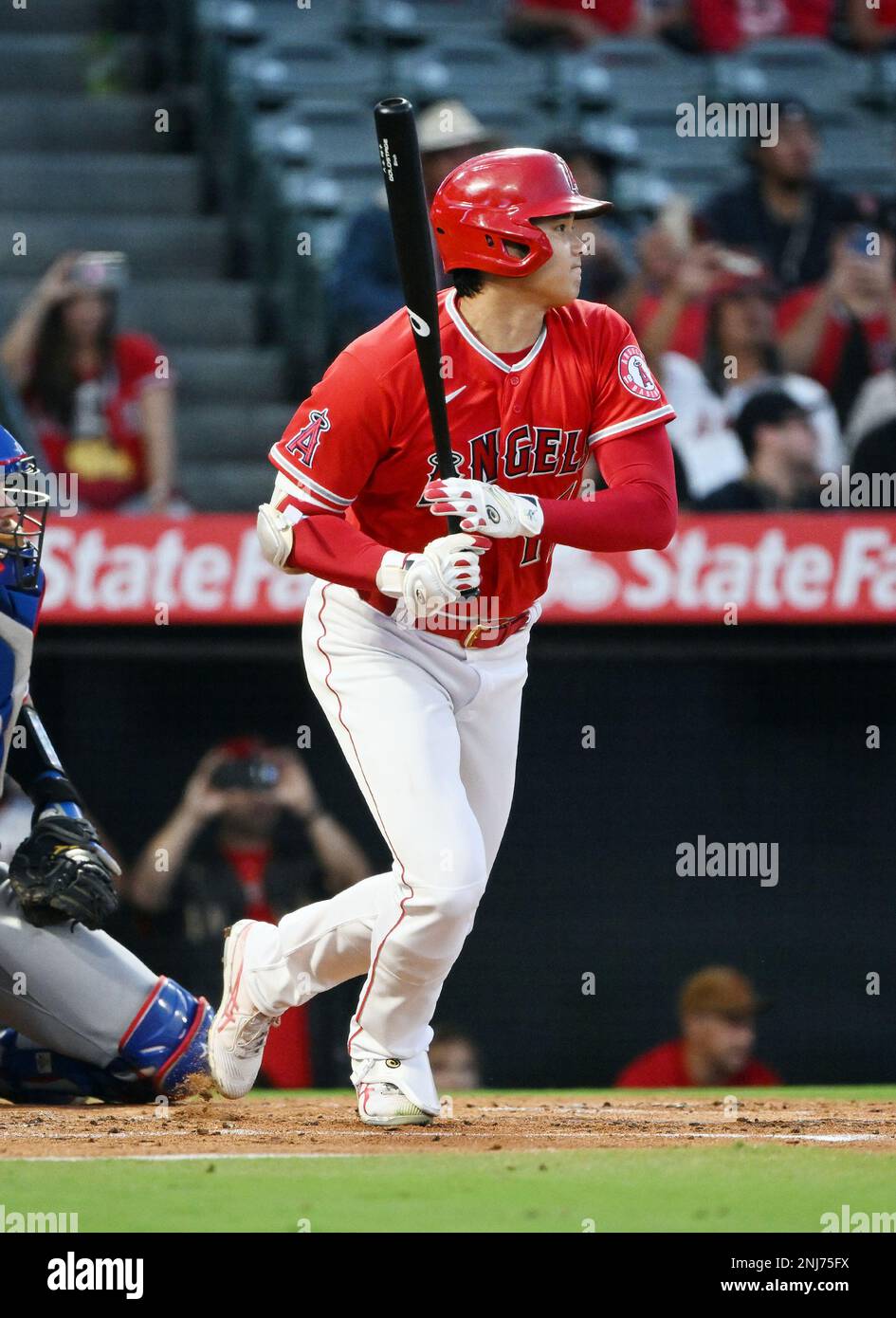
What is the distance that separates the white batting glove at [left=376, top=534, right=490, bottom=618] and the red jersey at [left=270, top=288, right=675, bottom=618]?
194 millimetres

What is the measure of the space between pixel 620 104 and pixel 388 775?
5.78m

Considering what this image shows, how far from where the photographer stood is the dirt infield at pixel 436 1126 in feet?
11.7

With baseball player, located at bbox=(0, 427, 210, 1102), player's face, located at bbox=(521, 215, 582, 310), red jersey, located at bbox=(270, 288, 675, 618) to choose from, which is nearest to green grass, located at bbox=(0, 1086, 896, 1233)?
baseball player, located at bbox=(0, 427, 210, 1102)

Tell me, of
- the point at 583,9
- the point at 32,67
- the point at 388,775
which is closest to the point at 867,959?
the point at 388,775

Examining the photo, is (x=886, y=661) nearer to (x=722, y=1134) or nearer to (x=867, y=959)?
(x=867, y=959)

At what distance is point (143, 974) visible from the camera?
13.9ft

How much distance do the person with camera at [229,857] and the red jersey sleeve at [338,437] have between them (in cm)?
293

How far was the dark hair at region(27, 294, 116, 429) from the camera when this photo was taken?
6.74 meters

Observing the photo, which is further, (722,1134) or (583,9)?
(583,9)

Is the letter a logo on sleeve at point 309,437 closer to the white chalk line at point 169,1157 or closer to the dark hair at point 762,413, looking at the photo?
the white chalk line at point 169,1157

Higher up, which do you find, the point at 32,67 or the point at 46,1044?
the point at 32,67

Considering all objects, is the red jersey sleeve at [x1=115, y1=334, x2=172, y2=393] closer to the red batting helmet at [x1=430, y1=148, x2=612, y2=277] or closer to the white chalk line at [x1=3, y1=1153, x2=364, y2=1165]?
the red batting helmet at [x1=430, y1=148, x2=612, y2=277]

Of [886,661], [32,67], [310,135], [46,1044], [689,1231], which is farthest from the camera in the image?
[32,67]

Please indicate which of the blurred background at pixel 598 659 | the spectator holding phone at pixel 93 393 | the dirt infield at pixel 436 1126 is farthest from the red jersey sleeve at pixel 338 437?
the spectator holding phone at pixel 93 393
